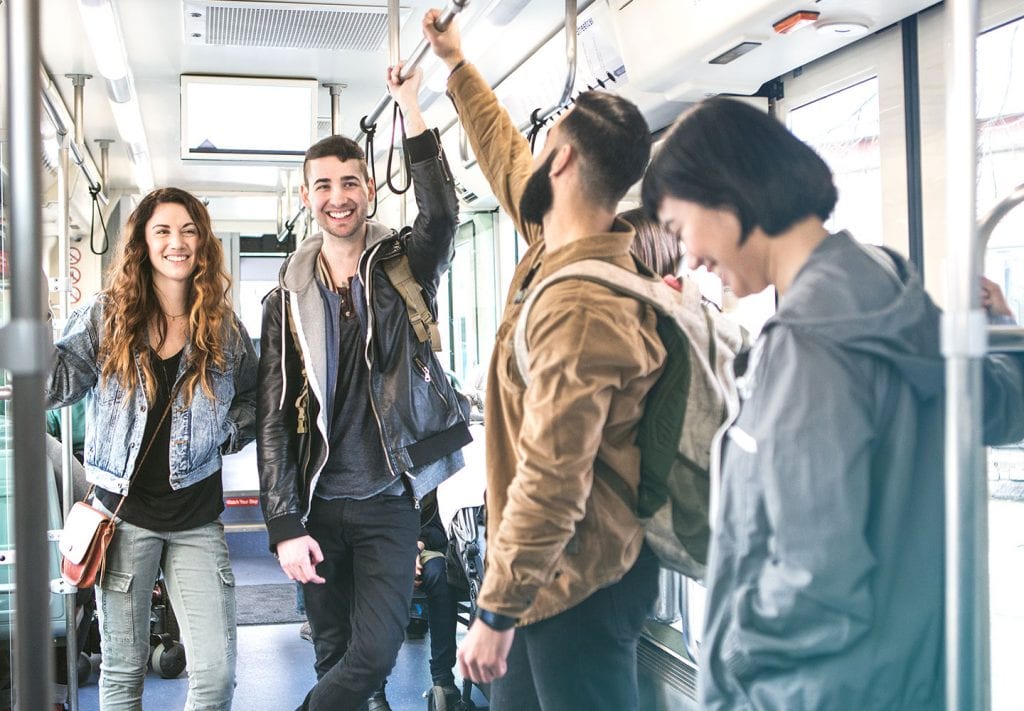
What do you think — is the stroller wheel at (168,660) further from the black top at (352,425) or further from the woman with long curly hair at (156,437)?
the black top at (352,425)

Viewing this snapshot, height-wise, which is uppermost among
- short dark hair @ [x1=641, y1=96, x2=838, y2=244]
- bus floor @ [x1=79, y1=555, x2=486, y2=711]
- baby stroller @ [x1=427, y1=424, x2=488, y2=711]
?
short dark hair @ [x1=641, y1=96, x2=838, y2=244]

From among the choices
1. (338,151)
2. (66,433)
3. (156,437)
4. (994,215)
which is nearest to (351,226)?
(338,151)

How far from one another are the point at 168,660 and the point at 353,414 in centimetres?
258

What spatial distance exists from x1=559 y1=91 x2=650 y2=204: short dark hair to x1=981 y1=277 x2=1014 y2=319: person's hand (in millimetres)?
512

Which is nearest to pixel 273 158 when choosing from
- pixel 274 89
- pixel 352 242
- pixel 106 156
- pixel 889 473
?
pixel 274 89

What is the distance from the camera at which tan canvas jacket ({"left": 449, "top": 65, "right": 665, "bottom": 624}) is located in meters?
1.50

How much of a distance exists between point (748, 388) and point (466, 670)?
2.19ft

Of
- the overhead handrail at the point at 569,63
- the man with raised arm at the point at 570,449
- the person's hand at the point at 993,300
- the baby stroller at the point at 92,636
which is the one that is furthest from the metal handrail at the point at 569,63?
the baby stroller at the point at 92,636

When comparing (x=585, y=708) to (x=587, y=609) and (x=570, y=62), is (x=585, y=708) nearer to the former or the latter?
(x=587, y=609)

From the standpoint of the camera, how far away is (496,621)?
1605mm

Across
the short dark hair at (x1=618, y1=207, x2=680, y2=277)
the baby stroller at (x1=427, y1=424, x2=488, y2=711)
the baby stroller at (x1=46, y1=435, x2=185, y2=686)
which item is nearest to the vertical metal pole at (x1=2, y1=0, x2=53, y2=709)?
the short dark hair at (x1=618, y1=207, x2=680, y2=277)

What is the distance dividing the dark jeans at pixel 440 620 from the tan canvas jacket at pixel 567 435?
2161 mm

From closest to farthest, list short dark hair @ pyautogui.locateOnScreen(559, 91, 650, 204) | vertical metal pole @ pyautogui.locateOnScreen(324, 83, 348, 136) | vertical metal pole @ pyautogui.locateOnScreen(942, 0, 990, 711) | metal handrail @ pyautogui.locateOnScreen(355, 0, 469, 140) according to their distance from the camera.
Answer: vertical metal pole @ pyautogui.locateOnScreen(942, 0, 990, 711), short dark hair @ pyautogui.locateOnScreen(559, 91, 650, 204), metal handrail @ pyautogui.locateOnScreen(355, 0, 469, 140), vertical metal pole @ pyautogui.locateOnScreen(324, 83, 348, 136)

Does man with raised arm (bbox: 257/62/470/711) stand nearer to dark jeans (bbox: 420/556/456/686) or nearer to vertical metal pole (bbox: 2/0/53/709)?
dark jeans (bbox: 420/556/456/686)
